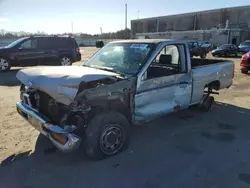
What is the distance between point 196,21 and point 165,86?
223ft

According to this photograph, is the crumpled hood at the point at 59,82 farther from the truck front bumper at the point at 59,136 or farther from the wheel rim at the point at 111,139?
the wheel rim at the point at 111,139

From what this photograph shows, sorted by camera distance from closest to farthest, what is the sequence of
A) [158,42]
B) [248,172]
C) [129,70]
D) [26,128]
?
1. [248,172]
2. [129,70]
3. [158,42]
4. [26,128]

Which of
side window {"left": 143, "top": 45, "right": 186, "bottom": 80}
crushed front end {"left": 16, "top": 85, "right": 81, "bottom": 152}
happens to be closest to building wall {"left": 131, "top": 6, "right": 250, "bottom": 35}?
side window {"left": 143, "top": 45, "right": 186, "bottom": 80}

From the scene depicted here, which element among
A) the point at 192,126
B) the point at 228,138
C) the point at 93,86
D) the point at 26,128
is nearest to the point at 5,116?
the point at 26,128

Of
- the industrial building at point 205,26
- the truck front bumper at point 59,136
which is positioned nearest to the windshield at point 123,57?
the truck front bumper at point 59,136

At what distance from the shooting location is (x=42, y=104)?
387cm

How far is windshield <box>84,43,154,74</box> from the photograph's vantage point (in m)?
4.21

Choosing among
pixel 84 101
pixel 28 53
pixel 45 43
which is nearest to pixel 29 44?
pixel 28 53

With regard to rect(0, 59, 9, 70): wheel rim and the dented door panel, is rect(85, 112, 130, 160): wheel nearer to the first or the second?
the dented door panel

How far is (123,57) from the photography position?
14.9 ft

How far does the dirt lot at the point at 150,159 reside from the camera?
320cm

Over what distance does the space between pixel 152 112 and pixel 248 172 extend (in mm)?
1716

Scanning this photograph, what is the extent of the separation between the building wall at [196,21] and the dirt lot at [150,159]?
5160 centimetres

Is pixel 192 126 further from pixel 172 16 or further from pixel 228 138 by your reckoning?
pixel 172 16
